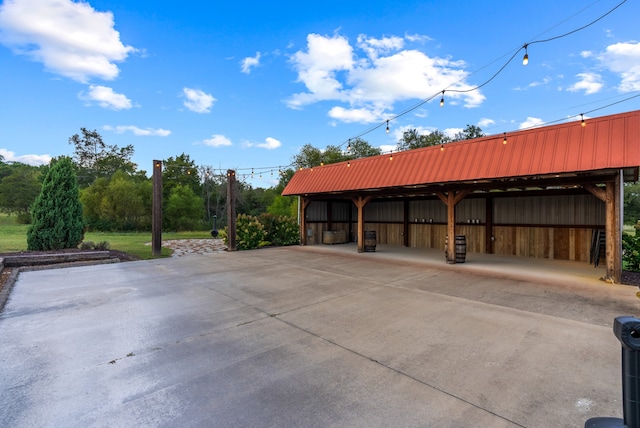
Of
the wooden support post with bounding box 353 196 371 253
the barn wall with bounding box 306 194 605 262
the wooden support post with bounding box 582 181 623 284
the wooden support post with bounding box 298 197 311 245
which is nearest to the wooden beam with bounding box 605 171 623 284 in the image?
the wooden support post with bounding box 582 181 623 284

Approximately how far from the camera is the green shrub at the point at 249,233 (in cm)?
1232

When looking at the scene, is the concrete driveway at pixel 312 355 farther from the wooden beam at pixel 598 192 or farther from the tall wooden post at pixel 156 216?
the tall wooden post at pixel 156 216

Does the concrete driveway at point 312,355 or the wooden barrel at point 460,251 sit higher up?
the wooden barrel at point 460,251

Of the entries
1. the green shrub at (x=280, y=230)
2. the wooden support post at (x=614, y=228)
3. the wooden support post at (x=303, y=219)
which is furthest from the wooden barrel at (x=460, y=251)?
the green shrub at (x=280, y=230)

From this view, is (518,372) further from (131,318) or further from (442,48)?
(442,48)

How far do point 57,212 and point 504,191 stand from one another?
15462mm

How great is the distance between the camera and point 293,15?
36.6 feet

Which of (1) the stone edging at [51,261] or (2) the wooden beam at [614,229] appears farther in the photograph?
(1) the stone edging at [51,261]

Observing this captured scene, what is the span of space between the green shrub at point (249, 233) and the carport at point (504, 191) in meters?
2.08

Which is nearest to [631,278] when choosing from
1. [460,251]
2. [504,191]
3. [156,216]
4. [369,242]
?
[460,251]

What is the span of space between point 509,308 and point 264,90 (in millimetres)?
14202

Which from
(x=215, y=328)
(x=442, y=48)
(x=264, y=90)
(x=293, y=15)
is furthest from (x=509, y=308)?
(x=264, y=90)

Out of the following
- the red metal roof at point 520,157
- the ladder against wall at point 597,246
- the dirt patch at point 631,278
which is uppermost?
the red metal roof at point 520,157

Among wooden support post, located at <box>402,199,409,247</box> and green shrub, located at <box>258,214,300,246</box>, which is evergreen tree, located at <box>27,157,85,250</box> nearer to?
green shrub, located at <box>258,214,300,246</box>
